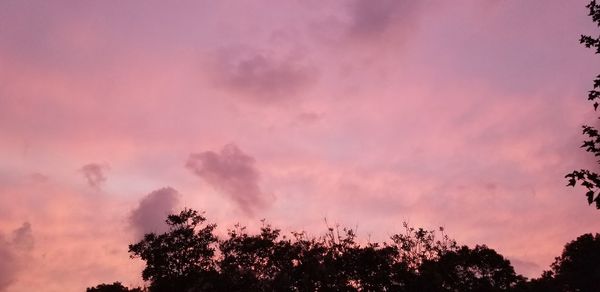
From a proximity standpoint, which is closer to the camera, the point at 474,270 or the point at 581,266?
the point at 474,270

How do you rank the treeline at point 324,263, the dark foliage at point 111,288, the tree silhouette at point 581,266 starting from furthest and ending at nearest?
1. the dark foliage at point 111,288
2. the tree silhouette at point 581,266
3. the treeline at point 324,263

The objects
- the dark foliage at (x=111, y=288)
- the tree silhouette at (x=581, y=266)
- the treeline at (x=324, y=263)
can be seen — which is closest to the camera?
the treeline at (x=324, y=263)

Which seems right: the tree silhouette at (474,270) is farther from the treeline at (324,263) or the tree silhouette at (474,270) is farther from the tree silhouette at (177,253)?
the tree silhouette at (177,253)

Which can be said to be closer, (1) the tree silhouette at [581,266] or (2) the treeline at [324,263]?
(2) the treeline at [324,263]

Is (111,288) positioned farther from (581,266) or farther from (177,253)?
(581,266)

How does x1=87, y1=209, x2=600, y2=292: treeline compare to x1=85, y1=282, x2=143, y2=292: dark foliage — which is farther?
x1=85, y1=282, x2=143, y2=292: dark foliage

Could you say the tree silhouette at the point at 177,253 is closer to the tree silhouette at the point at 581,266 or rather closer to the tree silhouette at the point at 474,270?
the tree silhouette at the point at 474,270

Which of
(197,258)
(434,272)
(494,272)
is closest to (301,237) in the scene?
(197,258)

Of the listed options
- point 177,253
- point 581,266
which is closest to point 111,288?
point 177,253

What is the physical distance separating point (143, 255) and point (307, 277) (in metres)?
24.5

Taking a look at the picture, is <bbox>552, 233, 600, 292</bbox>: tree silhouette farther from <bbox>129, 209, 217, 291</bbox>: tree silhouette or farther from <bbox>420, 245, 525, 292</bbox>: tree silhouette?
<bbox>129, 209, 217, 291</bbox>: tree silhouette

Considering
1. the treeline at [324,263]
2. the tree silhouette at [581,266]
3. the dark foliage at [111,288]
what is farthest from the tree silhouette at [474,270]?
the dark foliage at [111,288]

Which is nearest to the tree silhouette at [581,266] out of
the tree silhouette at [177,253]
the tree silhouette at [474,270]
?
the tree silhouette at [474,270]

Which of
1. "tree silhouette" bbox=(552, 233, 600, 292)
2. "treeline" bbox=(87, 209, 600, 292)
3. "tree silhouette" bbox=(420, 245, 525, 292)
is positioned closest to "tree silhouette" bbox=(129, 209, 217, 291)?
"treeline" bbox=(87, 209, 600, 292)
